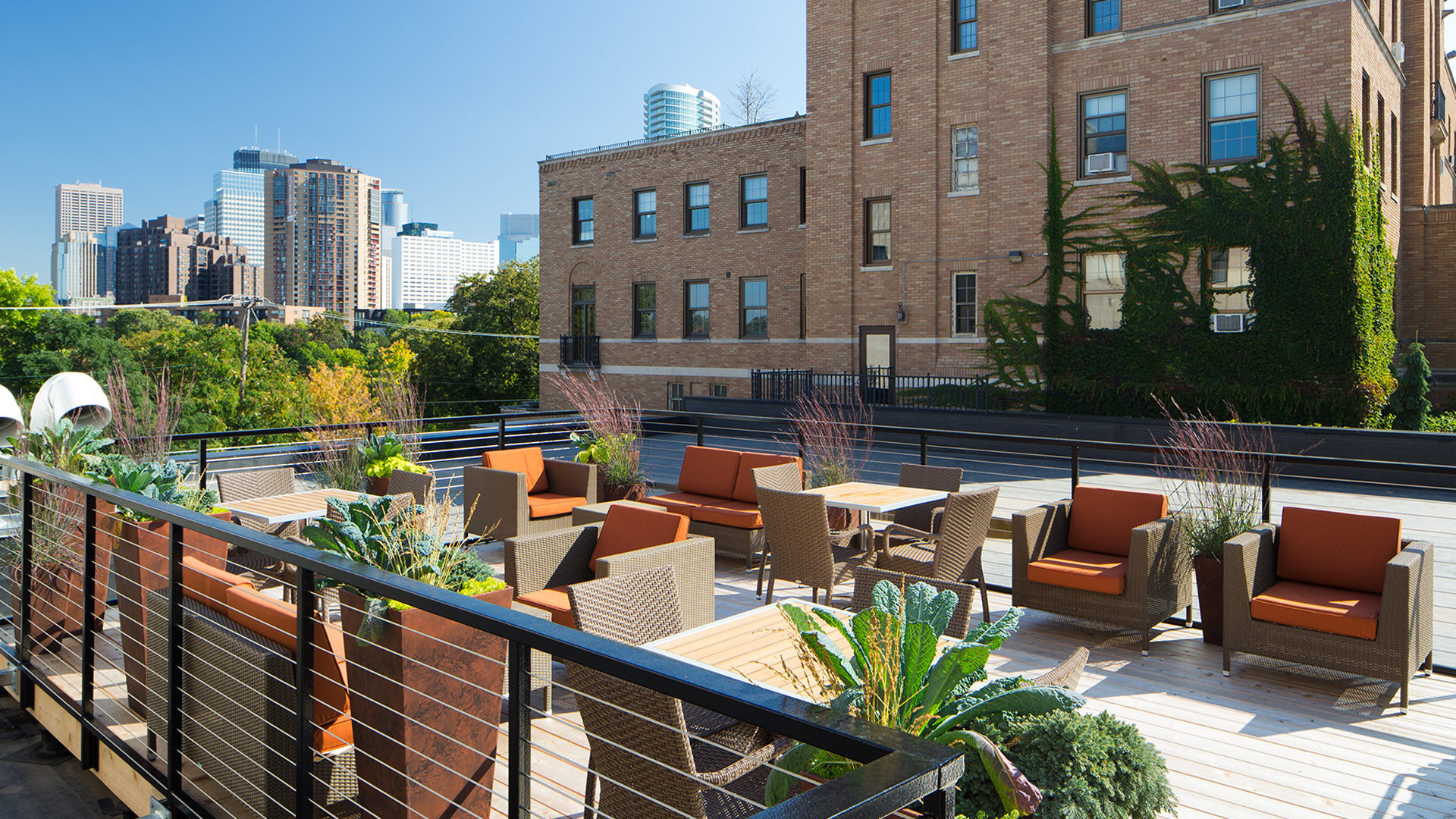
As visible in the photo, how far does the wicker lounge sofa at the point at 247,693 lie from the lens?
271cm

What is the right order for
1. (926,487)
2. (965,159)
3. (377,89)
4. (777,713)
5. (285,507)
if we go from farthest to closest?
(377,89) → (965,159) → (926,487) → (285,507) → (777,713)

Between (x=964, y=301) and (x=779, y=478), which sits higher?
(x=964, y=301)

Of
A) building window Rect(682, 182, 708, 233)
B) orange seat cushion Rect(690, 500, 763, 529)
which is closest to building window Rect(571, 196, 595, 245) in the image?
building window Rect(682, 182, 708, 233)

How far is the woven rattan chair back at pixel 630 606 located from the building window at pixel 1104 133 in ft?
55.1

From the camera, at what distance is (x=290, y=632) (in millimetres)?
2762

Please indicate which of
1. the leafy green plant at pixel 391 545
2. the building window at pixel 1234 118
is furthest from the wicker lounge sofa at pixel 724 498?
the building window at pixel 1234 118

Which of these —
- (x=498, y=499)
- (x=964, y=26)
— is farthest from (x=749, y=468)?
(x=964, y=26)

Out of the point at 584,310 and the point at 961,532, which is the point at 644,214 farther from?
the point at 961,532

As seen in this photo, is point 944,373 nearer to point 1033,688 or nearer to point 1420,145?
point 1420,145

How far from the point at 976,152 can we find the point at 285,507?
661 inches

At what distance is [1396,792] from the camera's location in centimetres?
354

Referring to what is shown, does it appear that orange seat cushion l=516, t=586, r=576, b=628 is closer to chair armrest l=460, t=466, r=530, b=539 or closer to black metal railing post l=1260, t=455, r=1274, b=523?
chair armrest l=460, t=466, r=530, b=539

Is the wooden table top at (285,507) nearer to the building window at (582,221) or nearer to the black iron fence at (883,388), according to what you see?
the black iron fence at (883,388)

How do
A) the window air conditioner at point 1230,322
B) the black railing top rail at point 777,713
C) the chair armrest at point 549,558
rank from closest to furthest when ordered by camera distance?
the black railing top rail at point 777,713
the chair armrest at point 549,558
the window air conditioner at point 1230,322
